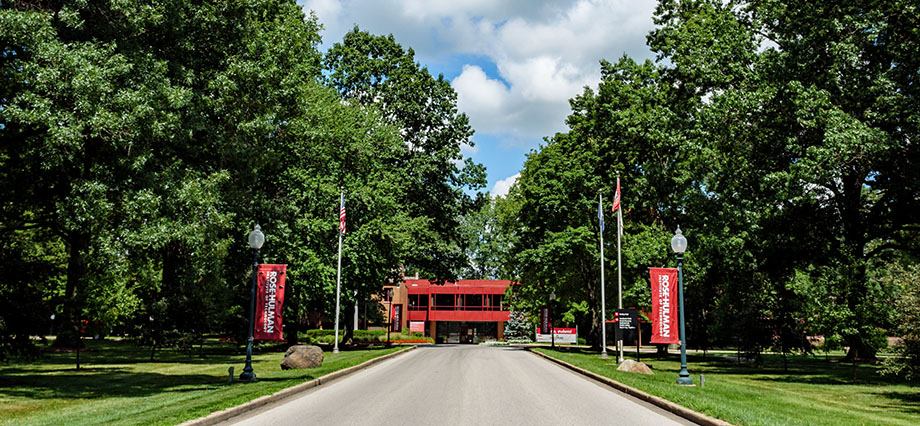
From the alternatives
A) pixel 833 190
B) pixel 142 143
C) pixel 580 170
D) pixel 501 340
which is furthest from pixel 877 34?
pixel 501 340

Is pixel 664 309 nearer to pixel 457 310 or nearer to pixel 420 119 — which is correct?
pixel 420 119

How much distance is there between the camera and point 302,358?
21266 millimetres

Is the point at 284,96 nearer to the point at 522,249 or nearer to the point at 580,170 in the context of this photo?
the point at 580,170

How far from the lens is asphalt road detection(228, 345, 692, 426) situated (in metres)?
10.3

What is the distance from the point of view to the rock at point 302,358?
69.2 ft

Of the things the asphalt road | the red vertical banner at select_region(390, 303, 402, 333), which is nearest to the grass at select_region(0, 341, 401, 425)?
the asphalt road

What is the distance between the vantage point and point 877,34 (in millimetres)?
20953

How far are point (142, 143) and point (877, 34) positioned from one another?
74.0ft

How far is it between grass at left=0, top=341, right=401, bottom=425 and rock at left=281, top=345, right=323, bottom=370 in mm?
614

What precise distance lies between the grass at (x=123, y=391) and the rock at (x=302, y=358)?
61cm

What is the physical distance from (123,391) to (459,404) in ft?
26.6

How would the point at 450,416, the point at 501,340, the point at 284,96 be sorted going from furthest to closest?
1. the point at 501,340
2. the point at 284,96
3. the point at 450,416

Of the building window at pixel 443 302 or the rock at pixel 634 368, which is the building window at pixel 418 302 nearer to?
the building window at pixel 443 302

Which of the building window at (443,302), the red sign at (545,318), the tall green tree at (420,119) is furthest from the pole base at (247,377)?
the building window at (443,302)
